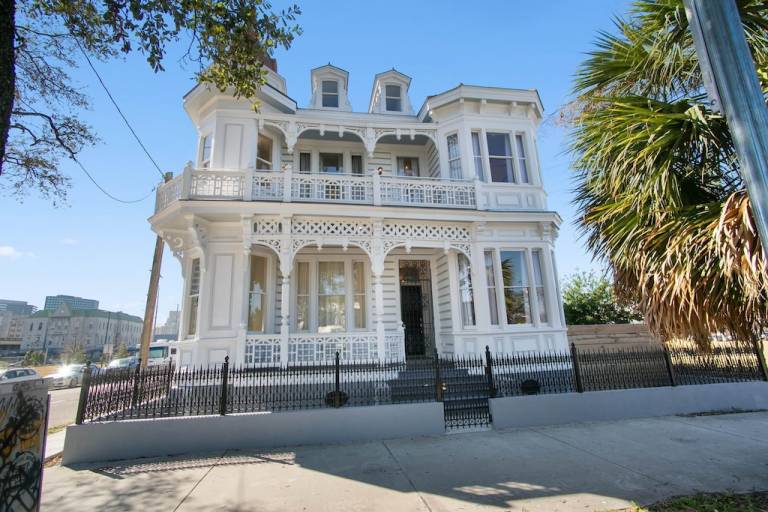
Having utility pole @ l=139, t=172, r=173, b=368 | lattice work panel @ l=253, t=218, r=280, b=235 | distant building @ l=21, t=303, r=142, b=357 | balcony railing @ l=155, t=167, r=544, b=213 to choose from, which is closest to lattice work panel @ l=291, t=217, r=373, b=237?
lattice work panel @ l=253, t=218, r=280, b=235

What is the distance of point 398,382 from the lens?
9.38 meters

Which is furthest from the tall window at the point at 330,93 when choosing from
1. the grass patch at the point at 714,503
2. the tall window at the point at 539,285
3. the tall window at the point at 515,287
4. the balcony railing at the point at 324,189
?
the grass patch at the point at 714,503

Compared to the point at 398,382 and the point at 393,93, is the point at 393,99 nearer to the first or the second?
the point at 393,93

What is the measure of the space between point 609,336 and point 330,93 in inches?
572

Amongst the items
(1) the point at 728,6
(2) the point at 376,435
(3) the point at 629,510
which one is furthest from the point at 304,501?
(1) the point at 728,6

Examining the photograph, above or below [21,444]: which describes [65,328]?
above

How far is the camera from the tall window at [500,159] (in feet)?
42.0

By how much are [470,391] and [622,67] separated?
7457mm

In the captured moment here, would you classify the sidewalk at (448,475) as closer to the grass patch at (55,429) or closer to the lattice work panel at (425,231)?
the grass patch at (55,429)

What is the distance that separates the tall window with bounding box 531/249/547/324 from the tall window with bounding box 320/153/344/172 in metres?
7.53

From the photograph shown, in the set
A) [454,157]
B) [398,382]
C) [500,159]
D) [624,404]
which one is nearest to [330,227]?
[398,382]

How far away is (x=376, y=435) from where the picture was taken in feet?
25.0

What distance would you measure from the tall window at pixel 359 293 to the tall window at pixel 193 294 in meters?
4.79

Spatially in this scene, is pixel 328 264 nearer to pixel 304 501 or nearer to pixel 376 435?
pixel 376 435
